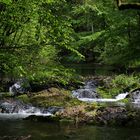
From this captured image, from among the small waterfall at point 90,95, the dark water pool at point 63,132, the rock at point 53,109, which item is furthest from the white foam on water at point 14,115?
the small waterfall at point 90,95

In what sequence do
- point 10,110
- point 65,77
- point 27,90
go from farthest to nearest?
point 27,90 → point 10,110 → point 65,77

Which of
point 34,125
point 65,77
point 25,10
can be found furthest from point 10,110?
point 25,10

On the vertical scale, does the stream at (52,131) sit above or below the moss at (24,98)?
below

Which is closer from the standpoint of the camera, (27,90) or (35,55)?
(35,55)

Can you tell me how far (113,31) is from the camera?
19812mm

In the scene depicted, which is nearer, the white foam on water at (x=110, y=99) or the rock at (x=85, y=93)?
the white foam on water at (x=110, y=99)

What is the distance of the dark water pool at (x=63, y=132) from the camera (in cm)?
1675

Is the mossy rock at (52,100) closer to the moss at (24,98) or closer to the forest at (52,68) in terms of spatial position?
the forest at (52,68)

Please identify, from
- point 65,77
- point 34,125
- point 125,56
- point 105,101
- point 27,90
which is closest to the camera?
point 125,56

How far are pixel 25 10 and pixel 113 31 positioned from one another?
193 inches

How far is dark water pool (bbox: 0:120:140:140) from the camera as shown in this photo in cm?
1675

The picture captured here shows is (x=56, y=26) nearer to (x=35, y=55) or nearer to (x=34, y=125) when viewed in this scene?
(x=35, y=55)

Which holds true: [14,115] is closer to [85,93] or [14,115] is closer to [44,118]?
[44,118]

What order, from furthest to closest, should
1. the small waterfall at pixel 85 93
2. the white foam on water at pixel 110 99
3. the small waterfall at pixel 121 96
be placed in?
the small waterfall at pixel 85 93
the small waterfall at pixel 121 96
the white foam on water at pixel 110 99
